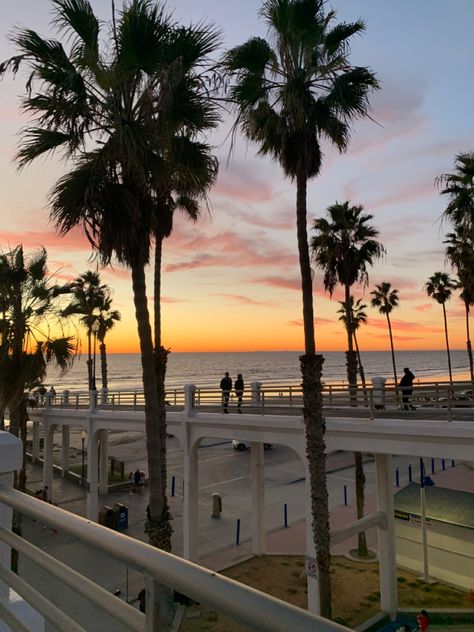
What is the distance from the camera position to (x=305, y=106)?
1245cm

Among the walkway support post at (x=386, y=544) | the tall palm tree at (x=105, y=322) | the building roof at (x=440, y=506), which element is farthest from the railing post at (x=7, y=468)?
the tall palm tree at (x=105, y=322)

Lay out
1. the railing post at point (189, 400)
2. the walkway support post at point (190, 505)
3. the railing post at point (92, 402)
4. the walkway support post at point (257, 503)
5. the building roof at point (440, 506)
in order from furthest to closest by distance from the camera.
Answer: the railing post at point (92, 402) → the walkway support post at point (257, 503) → the railing post at point (189, 400) → the building roof at point (440, 506) → the walkway support post at point (190, 505)

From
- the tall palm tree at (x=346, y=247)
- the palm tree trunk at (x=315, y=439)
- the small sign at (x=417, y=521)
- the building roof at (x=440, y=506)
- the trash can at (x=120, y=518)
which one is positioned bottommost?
the trash can at (x=120, y=518)

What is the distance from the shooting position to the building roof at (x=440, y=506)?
1628 cm

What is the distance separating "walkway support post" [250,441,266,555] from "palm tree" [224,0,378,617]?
20.2ft

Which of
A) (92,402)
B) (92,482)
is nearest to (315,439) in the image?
(92,402)

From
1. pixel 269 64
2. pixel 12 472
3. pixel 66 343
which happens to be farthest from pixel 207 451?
pixel 12 472

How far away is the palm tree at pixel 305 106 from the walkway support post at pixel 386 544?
8.63 feet

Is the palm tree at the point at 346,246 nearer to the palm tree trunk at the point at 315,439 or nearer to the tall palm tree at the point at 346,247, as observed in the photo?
the tall palm tree at the point at 346,247

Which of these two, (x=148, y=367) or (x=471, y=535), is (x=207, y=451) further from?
(x=148, y=367)

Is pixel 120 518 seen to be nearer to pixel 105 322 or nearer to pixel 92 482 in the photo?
pixel 92 482

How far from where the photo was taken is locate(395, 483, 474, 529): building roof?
16281 mm

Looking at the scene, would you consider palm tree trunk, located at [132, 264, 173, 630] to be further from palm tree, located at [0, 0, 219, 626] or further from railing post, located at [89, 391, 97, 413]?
railing post, located at [89, 391, 97, 413]

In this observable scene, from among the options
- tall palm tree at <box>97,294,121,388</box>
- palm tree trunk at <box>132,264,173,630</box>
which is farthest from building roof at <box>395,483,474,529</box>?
tall palm tree at <box>97,294,121,388</box>
